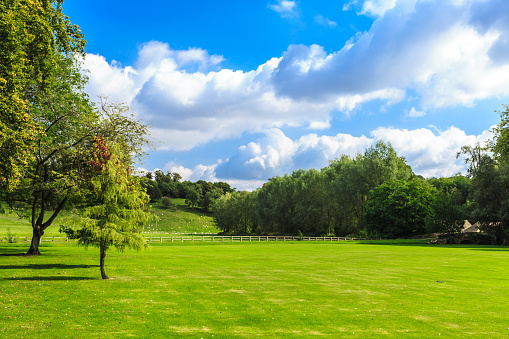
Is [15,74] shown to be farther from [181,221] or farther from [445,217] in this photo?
[181,221]

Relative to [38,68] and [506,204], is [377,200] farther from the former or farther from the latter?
[38,68]

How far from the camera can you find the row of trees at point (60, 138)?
1864 centimetres

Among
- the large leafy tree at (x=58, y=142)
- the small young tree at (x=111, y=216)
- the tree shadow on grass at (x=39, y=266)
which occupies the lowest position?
the tree shadow on grass at (x=39, y=266)

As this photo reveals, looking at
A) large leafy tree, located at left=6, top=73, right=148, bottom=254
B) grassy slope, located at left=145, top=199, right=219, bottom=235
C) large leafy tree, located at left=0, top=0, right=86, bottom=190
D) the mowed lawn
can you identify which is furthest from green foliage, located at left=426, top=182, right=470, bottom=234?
grassy slope, located at left=145, top=199, right=219, bottom=235

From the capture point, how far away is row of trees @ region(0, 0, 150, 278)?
18.6m

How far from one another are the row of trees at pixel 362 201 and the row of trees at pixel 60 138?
6100cm

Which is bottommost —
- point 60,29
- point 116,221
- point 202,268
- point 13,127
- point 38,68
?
point 202,268

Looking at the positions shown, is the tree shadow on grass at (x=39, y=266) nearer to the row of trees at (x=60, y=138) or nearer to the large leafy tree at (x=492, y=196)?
the row of trees at (x=60, y=138)

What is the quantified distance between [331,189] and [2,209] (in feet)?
225

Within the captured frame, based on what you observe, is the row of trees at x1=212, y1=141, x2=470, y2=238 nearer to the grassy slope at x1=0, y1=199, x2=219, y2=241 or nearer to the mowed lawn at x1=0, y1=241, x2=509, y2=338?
the grassy slope at x1=0, y1=199, x2=219, y2=241

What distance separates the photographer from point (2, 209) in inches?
1309

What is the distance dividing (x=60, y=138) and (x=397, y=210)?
68.7 metres

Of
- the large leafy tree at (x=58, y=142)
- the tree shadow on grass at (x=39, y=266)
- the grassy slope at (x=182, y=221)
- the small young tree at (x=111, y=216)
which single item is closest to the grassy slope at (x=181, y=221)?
the grassy slope at (x=182, y=221)

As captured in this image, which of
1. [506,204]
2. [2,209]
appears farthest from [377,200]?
[2,209]
